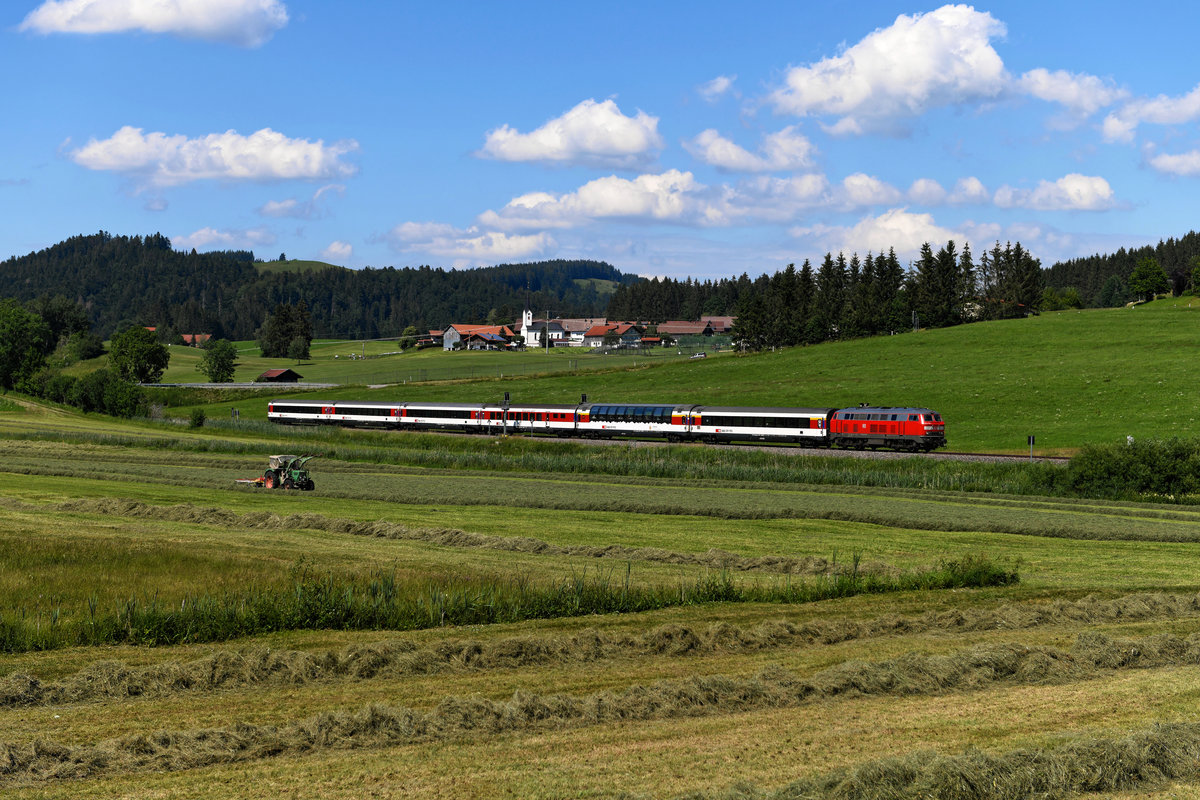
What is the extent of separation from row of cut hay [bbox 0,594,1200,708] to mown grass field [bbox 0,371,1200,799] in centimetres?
6

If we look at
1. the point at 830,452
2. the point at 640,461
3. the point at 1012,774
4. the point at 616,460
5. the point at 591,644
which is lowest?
the point at 616,460

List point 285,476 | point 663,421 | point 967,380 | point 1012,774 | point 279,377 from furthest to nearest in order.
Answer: point 279,377 < point 967,380 < point 663,421 < point 285,476 < point 1012,774

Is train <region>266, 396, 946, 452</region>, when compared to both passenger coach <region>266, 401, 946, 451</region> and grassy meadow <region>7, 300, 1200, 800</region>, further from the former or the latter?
grassy meadow <region>7, 300, 1200, 800</region>

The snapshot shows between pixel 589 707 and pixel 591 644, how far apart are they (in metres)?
3.94

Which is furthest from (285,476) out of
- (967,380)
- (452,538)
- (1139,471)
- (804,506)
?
(967,380)

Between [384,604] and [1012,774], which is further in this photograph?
[384,604]

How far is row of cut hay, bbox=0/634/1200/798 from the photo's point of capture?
42.7 feet

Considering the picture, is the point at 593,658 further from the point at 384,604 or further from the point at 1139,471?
the point at 1139,471

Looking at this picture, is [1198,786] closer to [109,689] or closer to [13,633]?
[109,689]

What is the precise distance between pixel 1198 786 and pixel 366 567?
18.6 meters

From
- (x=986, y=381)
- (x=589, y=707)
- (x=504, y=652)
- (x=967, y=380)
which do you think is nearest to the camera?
(x=589, y=707)

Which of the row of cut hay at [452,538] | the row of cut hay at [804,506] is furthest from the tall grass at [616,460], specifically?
the row of cut hay at [452,538]

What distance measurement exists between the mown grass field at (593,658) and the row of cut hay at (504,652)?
56 mm

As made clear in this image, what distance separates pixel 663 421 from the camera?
83.5 m
